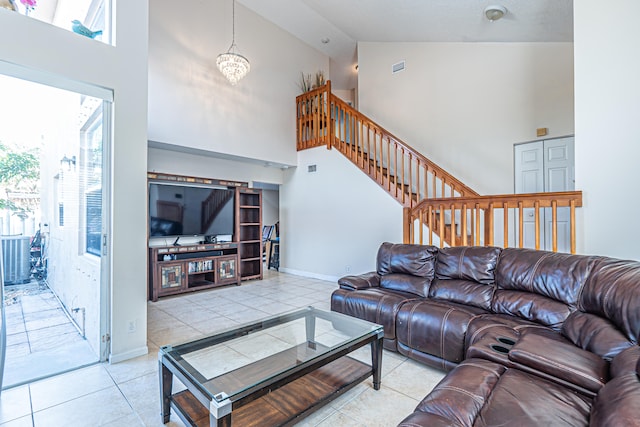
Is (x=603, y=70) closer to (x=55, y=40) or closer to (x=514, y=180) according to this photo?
(x=514, y=180)

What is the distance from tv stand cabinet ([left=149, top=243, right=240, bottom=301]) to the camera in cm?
458

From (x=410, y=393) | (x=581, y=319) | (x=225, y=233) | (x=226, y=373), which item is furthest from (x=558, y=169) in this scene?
(x=225, y=233)

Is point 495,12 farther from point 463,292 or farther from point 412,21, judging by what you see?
point 463,292

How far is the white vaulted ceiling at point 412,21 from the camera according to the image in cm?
404

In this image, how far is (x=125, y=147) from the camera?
2.59m

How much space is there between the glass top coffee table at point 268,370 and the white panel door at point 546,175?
3.91 metres

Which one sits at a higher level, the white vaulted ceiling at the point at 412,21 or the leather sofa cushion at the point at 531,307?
the white vaulted ceiling at the point at 412,21

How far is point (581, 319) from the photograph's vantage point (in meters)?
1.86

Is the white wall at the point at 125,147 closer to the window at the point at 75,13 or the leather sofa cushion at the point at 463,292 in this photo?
the window at the point at 75,13

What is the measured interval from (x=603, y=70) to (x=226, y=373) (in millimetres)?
4159

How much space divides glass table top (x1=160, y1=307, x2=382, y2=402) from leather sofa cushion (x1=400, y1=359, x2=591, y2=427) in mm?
682

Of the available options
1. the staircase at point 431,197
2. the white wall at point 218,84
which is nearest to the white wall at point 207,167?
the white wall at point 218,84

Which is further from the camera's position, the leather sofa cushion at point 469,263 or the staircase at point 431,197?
the staircase at point 431,197

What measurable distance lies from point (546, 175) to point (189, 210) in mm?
5778
